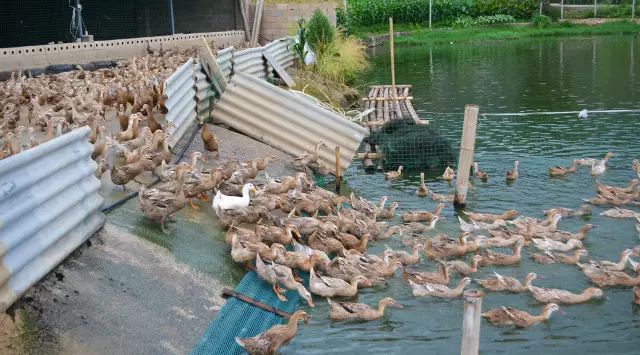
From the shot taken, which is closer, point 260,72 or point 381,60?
point 260,72

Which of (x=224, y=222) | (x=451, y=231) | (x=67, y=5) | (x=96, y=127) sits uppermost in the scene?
(x=67, y=5)

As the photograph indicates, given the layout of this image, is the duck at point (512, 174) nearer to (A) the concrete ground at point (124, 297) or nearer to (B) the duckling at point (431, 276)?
(B) the duckling at point (431, 276)

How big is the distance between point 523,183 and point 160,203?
850cm

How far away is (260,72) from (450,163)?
21.3ft

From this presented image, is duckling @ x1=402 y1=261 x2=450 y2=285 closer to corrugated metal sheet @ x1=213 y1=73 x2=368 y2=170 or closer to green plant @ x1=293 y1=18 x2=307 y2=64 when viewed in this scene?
corrugated metal sheet @ x1=213 y1=73 x2=368 y2=170

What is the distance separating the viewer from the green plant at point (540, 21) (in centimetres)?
5541

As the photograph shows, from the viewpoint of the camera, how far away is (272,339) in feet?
26.8

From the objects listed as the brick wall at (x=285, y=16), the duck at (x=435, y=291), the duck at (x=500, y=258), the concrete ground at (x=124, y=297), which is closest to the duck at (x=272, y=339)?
the concrete ground at (x=124, y=297)

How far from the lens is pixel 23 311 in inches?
270

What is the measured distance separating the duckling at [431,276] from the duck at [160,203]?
3.07 metres

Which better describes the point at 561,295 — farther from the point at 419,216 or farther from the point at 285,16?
the point at 285,16

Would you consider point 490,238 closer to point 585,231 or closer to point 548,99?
point 585,231

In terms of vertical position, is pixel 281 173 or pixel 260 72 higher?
pixel 260 72

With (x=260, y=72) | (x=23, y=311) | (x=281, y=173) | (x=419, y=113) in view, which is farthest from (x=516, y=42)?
(x=23, y=311)
